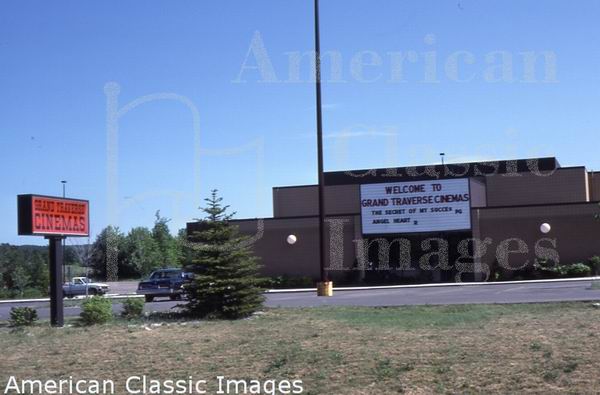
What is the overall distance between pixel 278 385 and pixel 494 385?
2.94 m

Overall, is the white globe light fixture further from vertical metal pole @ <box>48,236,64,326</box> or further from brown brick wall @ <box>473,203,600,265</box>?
vertical metal pole @ <box>48,236,64,326</box>

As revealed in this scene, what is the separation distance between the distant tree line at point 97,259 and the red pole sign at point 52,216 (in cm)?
3435

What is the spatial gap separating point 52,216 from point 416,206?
26562mm

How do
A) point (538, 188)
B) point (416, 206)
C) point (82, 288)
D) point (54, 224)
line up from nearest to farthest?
point (54, 224)
point (416, 206)
point (538, 188)
point (82, 288)

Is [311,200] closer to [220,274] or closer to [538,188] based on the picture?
[538,188]

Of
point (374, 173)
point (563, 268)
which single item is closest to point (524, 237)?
point (563, 268)

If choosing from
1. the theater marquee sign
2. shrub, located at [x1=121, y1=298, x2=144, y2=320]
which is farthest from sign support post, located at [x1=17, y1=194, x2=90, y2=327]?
the theater marquee sign

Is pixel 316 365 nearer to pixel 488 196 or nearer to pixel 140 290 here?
pixel 140 290

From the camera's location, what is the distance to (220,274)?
20.8 meters

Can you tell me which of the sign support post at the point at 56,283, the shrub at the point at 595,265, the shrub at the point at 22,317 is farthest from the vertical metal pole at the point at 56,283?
the shrub at the point at 595,265

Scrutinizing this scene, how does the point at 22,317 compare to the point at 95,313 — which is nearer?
the point at 95,313

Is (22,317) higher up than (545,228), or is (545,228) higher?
(545,228)

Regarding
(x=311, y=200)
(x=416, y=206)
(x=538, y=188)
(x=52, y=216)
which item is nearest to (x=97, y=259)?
(x=311, y=200)

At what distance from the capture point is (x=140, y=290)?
36.2m
